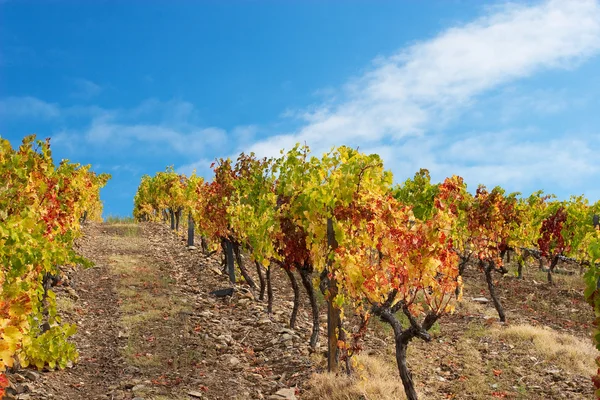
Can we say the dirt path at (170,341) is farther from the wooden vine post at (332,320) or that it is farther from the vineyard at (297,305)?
the wooden vine post at (332,320)

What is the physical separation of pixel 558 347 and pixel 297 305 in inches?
264

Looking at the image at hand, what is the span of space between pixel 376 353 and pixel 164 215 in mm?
35204

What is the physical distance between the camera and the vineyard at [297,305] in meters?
7.21

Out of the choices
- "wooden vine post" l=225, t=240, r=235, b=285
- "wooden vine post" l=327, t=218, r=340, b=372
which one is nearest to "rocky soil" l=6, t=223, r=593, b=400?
"wooden vine post" l=225, t=240, r=235, b=285

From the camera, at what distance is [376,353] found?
11.7 m

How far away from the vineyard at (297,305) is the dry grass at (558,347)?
5cm

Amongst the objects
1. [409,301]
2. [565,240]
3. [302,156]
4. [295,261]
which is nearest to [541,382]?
[409,301]

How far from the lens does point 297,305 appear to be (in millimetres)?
12844

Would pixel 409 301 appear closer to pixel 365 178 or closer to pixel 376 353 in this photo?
pixel 365 178

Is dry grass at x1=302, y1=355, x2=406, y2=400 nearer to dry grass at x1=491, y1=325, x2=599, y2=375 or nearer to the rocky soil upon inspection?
the rocky soil

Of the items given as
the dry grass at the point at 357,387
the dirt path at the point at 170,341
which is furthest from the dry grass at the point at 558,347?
the dirt path at the point at 170,341

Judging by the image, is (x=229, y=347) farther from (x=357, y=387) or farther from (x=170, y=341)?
(x=357, y=387)

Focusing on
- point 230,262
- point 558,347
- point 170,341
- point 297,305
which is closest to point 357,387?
point 297,305

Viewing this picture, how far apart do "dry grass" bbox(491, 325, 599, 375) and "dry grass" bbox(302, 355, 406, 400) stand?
15.3ft
